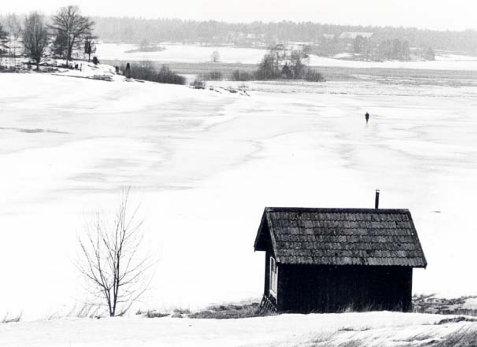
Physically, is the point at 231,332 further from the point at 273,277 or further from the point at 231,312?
the point at 231,312

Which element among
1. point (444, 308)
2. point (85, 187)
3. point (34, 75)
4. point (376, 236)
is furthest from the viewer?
point (34, 75)

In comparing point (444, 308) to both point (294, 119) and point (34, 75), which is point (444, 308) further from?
point (34, 75)

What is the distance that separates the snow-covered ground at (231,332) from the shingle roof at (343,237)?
2.06m

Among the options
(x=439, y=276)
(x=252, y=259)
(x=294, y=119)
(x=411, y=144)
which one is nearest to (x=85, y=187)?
(x=252, y=259)

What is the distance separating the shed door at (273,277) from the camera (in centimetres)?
1636

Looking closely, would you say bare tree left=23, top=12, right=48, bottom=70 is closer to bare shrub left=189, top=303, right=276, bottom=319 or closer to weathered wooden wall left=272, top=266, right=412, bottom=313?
bare shrub left=189, top=303, right=276, bottom=319

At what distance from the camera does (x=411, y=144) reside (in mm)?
47219

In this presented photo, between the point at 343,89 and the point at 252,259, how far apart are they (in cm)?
8007

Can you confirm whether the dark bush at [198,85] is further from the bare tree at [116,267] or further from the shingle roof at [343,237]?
the shingle roof at [343,237]

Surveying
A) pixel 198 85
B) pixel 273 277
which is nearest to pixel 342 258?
pixel 273 277

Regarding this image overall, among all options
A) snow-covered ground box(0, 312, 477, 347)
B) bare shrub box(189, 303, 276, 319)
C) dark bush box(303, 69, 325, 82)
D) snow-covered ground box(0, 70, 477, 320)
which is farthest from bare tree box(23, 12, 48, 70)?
snow-covered ground box(0, 312, 477, 347)

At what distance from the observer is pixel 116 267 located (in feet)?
59.6

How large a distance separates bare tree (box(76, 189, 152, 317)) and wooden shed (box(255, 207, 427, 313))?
129 inches

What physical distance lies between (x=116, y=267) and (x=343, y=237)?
5.16 m
